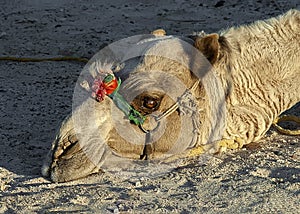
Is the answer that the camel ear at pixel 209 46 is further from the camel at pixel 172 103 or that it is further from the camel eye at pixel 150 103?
the camel eye at pixel 150 103

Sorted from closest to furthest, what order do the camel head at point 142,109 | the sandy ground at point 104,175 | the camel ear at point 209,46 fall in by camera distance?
the sandy ground at point 104,175 → the camel head at point 142,109 → the camel ear at point 209,46

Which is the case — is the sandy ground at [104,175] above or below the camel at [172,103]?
below

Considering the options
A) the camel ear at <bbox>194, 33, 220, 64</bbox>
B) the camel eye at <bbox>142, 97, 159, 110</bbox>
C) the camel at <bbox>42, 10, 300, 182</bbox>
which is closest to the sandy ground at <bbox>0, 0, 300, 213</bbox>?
the camel at <bbox>42, 10, 300, 182</bbox>

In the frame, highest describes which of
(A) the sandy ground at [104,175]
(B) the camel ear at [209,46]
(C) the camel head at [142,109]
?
(B) the camel ear at [209,46]

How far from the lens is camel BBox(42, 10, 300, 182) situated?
5578mm

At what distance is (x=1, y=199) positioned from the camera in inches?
215

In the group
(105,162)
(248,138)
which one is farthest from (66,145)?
(248,138)

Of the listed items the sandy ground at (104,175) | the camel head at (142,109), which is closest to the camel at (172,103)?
the camel head at (142,109)

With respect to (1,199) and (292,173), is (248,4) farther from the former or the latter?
(1,199)

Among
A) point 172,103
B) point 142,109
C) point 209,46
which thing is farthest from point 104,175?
point 209,46

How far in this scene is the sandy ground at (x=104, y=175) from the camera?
5316mm

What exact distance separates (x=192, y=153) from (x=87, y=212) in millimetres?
1060

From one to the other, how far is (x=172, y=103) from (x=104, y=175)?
72 cm

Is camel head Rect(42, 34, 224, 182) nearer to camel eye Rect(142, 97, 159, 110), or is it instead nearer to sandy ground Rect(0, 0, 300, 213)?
camel eye Rect(142, 97, 159, 110)
